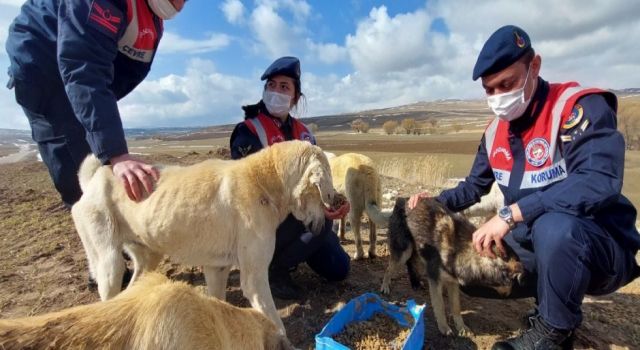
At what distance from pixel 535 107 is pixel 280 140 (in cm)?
280

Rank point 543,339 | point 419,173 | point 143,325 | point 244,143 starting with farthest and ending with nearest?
point 419,173, point 244,143, point 543,339, point 143,325

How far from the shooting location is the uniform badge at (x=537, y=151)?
3203 mm

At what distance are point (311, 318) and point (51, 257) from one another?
14.2 ft

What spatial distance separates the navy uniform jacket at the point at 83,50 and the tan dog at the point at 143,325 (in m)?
1.69

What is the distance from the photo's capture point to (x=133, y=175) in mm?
3143

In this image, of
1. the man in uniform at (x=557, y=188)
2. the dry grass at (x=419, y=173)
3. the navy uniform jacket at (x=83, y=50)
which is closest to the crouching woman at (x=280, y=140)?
the navy uniform jacket at (x=83, y=50)

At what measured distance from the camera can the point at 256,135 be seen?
4.72 m

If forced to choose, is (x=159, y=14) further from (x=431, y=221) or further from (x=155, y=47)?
(x=431, y=221)

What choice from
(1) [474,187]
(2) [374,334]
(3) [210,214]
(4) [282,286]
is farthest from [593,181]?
(4) [282,286]

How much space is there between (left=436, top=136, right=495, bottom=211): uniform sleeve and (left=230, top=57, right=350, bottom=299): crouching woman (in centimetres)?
142

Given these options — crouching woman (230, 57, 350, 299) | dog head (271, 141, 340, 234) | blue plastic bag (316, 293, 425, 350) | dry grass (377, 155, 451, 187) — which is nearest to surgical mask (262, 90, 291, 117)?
crouching woman (230, 57, 350, 299)

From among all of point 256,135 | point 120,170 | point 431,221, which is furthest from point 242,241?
point 431,221

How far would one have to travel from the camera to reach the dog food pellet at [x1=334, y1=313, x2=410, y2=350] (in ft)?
11.1

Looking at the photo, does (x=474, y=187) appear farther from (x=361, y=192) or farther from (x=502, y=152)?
(x=361, y=192)
